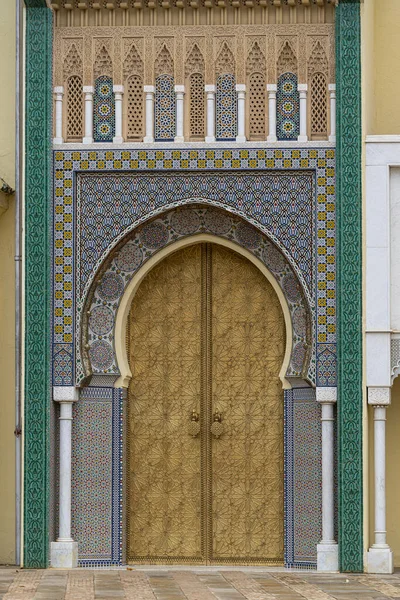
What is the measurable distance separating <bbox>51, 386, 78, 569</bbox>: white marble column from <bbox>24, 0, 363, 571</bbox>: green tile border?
11cm

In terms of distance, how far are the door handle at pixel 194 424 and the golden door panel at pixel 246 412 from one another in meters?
0.14

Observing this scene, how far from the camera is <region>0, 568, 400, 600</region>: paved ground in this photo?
26.1ft

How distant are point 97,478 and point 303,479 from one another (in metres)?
1.47

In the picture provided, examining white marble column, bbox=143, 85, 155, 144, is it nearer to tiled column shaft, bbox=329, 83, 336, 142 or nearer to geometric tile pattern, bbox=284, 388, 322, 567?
tiled column shaft, bbox=329, 83, 336, 142

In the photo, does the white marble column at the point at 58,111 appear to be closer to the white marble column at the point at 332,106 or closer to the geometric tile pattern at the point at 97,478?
the geometric tile pattern at the point at 97,478

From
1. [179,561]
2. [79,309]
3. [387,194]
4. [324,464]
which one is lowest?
[179,561]

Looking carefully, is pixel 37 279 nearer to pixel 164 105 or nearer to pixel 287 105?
pixel 164 105

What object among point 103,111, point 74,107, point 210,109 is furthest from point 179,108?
point 74,107

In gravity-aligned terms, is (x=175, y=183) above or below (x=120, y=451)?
above

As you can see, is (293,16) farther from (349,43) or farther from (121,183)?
(121,183)

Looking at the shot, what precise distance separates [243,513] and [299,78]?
10.3 ft

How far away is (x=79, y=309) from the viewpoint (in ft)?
30.7

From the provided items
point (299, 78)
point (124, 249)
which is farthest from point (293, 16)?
point (124, 249)

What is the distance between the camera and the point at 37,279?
366 inches
